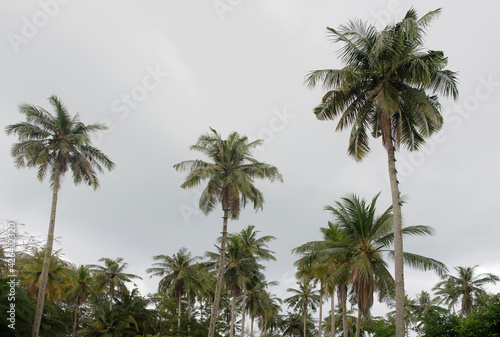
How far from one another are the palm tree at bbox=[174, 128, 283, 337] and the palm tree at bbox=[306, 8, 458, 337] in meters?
9.99

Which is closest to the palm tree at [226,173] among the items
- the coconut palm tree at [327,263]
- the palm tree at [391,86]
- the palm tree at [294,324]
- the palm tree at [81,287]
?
the coconut palm tree at [327,263]

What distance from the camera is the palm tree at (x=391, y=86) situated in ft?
48.2

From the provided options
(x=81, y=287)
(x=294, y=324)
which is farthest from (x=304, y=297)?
(x=81, y=287)

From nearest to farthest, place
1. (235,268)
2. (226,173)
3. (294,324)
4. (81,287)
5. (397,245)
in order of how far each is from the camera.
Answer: (397,245), (226,173), (235,268), (81,287), (294,324)

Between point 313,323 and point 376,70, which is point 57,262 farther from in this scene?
point 313,323

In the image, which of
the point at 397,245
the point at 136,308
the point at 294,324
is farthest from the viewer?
the point at 294,324

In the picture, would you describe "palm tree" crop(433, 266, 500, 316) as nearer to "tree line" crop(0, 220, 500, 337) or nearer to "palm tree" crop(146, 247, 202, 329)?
"tree line" crop(0, 220, 500, 337)

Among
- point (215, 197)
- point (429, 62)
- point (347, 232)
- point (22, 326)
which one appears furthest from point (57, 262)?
point (429, 62)

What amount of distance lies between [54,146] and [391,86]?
20.3 m

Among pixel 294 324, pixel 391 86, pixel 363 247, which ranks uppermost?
pixel 391 86

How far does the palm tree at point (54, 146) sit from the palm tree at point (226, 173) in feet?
20.1

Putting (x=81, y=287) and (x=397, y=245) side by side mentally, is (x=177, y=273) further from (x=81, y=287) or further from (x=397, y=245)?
(x=397, y=245)

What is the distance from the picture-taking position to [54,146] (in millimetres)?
24469

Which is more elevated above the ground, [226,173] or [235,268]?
[226,173]
